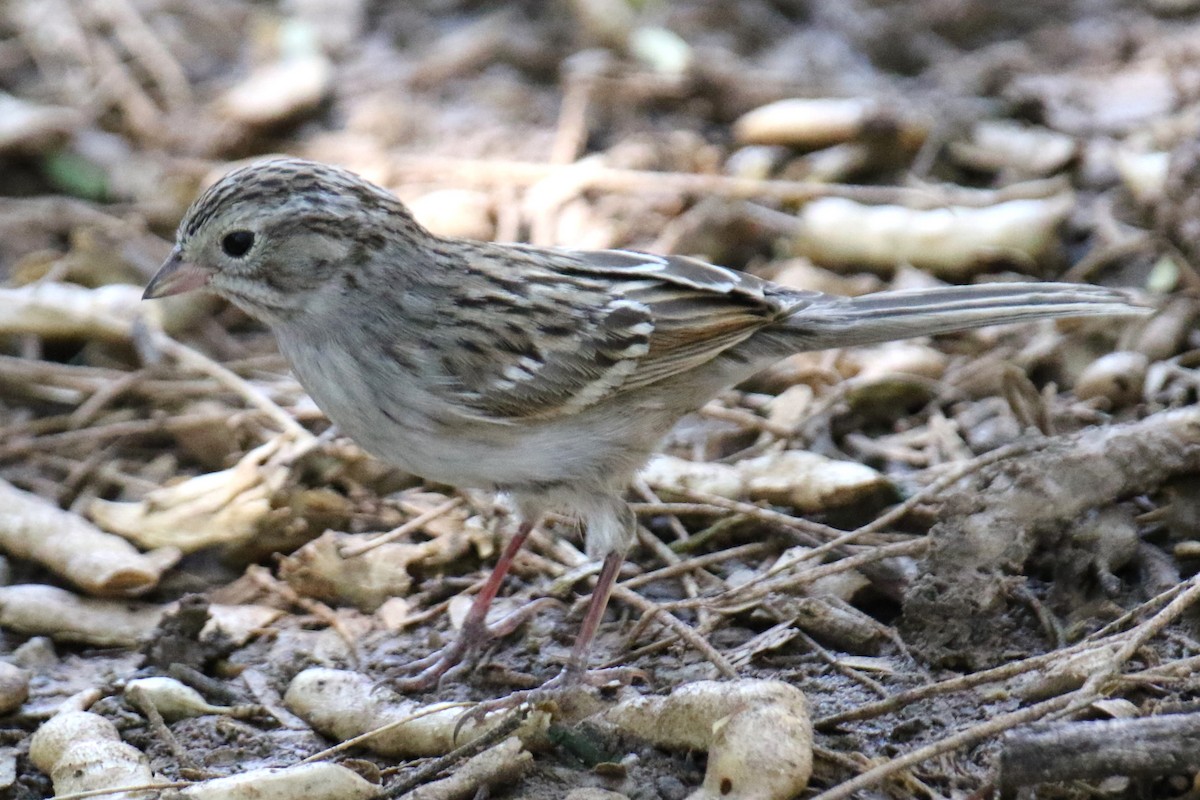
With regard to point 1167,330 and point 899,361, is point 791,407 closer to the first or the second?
point 899,361

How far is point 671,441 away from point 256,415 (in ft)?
5.06

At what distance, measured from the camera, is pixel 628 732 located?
3.63 m

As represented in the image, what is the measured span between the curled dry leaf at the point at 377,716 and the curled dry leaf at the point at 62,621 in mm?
650

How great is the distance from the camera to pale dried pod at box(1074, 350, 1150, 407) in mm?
4871

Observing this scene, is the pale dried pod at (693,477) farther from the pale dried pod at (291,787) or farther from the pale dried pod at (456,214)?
the pale dried pod at (456,214)

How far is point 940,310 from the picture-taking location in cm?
439

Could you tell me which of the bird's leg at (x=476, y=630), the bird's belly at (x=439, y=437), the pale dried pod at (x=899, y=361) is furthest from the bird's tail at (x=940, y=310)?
the bird's leg at (x=476, y=630)

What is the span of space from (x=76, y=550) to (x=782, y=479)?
231 centimetres

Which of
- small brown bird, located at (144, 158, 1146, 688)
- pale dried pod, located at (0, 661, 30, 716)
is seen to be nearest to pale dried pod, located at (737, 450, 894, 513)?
small brown bird, located at (144, 158, 1146, 688)

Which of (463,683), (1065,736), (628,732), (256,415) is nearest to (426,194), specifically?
(256,415)

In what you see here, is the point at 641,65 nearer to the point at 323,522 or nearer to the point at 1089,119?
the point at 1089,119

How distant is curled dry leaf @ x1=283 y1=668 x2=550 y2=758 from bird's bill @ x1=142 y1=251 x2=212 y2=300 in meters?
1.19

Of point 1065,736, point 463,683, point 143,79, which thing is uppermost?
point 143,79

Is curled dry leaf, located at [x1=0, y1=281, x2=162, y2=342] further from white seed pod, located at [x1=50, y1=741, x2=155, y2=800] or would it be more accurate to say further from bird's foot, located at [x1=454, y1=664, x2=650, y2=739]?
bird's foot, located at [x1=454, y1=664, x2=650, y2=739]
